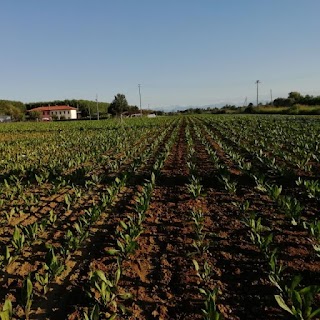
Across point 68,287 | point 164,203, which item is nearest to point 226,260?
point 68,287

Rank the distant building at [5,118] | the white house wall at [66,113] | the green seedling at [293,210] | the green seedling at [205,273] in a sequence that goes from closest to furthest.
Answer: the green seedling at [205,273]
the green seedling at [293,210]
the distant building at [5,118]
the white house wall at [66,113]

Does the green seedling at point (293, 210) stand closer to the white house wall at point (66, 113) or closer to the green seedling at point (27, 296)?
the green seedling at point (27, 296)

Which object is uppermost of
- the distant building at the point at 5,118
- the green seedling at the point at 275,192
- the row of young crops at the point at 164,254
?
the distant building at the point at 5,118

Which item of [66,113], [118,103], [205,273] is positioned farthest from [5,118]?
[205,273]

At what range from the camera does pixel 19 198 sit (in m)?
6.87

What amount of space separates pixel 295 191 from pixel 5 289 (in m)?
5.60

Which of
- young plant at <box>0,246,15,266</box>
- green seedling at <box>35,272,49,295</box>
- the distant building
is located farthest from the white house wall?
green seedling at <box>35,272,49,295</box>

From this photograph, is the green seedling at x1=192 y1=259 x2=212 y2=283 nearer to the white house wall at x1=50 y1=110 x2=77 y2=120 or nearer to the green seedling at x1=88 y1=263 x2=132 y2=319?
the green seedling at x1=88 y1=263 x2=132 y2=319

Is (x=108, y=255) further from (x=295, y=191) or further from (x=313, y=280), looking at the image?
(x=295, y=191)

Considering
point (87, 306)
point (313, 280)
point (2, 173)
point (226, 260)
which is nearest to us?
point (87, 306)

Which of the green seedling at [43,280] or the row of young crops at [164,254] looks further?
the green seedling at [43,280]

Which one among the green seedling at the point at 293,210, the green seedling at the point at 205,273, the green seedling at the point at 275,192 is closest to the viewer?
the green seedling at the point at 205,273

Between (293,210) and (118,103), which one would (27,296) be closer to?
(293,210)

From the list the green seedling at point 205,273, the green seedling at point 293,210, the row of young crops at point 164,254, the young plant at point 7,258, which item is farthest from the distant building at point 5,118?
the green seedling at point 205,273
